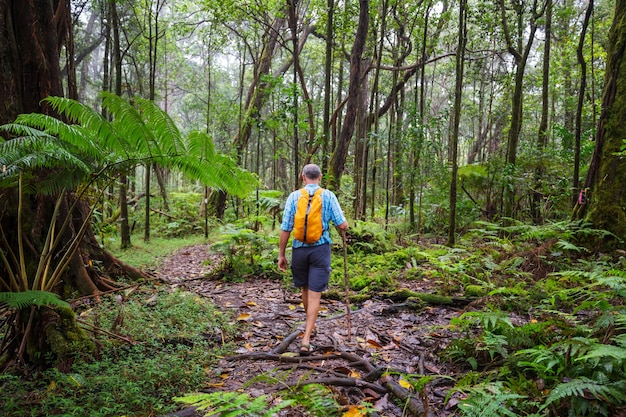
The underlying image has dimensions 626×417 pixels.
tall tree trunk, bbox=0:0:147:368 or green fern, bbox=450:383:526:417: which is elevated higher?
tall tree trunk, bbox=0:0:147:368

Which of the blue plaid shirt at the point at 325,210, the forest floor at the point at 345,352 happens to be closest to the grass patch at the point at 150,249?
the forest floor at the point at 345,352

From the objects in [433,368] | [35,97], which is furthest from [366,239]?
[35,97]

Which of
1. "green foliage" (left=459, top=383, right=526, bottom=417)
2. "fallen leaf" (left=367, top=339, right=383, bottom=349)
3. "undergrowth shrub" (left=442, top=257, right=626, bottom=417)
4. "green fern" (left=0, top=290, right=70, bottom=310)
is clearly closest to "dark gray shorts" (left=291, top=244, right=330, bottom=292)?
"fallen leaf" (left=367, top=339, right=383, bottom=349)

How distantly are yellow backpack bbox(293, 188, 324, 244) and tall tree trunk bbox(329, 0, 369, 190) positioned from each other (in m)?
4.22

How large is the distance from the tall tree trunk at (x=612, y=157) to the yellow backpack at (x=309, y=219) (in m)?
4.53

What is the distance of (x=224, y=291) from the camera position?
20.3 feet

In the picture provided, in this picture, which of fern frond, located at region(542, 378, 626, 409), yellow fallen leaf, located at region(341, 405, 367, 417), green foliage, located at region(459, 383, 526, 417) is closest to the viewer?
fern frond, located at region(542, 378, 626, 409)

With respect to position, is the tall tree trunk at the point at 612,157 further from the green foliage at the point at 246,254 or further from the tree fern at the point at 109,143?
the tree fern at the point at 109,143

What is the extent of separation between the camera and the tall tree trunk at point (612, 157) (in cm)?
552

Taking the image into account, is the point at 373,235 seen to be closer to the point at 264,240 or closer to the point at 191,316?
the point at 264,240

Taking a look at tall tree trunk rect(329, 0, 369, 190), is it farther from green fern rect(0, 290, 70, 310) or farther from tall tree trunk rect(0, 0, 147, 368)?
green fern rect(0, 290, 70, 310)

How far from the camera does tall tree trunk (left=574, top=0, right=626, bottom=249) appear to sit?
5.52 metres

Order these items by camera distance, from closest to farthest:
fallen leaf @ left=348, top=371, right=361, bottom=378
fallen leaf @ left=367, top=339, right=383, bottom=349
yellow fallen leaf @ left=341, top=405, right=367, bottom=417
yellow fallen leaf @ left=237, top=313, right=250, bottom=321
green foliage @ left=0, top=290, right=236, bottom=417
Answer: yellow fallen leaf @ left=341, top=405, right=367, bottom=417 → green foliage @ left=0, top=290, right=236, bottom=417 → fallen leaf @ left=348, top=371, right=361, bottom=378 → fallen leaf @ left=367, top=339, right=383, bottom=349 → yellow fallen leaf @ left=237, top=313, right=250, bottom=321

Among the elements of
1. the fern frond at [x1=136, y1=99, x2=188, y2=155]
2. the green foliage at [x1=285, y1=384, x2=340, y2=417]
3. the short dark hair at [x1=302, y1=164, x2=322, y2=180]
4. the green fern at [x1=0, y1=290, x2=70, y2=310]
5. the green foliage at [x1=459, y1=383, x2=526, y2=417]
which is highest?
the fern frond at [x1=136, y1=99, x2=188, y2=155]
